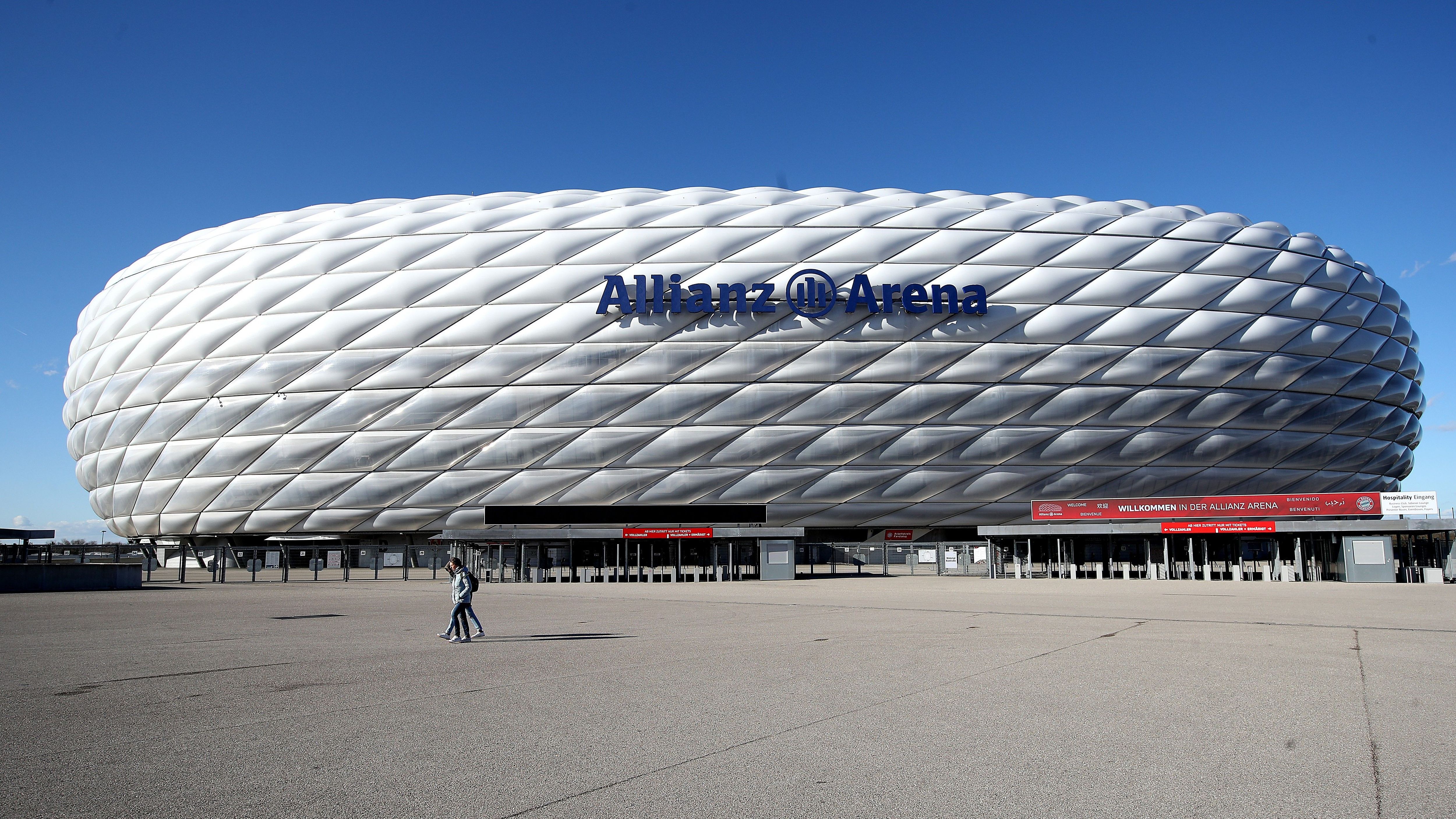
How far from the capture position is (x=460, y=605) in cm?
1184

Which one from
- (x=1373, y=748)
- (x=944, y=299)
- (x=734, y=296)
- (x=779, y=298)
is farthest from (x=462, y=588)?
(x=944, y=299)

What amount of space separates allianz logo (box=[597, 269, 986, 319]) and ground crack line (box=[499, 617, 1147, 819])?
1253 inches

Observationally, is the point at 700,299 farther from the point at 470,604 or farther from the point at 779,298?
the point at 470,604

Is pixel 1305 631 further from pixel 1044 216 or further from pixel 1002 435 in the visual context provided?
pixel 1044 216

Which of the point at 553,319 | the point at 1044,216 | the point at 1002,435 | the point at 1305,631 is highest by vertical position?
the point at 1044,216

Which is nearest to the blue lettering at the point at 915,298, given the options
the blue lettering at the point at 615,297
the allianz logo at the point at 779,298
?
the allianz logo at the point at 779,298

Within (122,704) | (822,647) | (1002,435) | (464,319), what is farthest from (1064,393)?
(122,704)

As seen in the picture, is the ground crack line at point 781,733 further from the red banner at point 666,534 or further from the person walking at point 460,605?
the red banner at point 666,534

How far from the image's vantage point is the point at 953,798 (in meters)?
4.62

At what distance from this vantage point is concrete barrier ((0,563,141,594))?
24.0m

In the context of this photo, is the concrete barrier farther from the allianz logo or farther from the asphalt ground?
the allianz logo

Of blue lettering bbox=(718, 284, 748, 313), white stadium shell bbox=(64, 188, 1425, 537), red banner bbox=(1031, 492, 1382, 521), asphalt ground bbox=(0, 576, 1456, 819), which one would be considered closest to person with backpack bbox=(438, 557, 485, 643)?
asphalt ground bbox=(0, 576, 1456, 819)

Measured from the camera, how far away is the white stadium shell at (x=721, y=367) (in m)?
41.5

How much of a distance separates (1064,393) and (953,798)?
39806 millimetres
